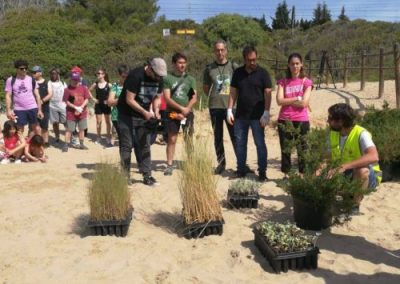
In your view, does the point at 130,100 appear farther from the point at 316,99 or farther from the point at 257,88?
the point at 316,99

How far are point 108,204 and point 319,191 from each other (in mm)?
1764

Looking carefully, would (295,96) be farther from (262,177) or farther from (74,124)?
(74,124)

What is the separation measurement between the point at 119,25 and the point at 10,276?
1301 inches

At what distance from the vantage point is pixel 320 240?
3.88m

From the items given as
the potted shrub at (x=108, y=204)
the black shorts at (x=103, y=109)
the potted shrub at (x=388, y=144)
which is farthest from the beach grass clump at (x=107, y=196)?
the black shorts at (x=103, y=109)

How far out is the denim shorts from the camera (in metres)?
7.53

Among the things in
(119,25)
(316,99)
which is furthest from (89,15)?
(316,99)

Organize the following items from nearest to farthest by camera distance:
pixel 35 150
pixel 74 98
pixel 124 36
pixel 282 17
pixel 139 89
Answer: pixel 139 89 → pixel 35 150 → pixel 74 98 → pixel 124 36 → pixel 282 17

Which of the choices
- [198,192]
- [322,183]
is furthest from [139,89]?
[322,183]

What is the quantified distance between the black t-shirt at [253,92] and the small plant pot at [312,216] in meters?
1.62

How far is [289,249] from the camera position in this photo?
3.36 m

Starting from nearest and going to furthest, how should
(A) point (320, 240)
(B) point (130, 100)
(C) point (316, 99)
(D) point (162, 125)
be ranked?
(A) point (320, 240) < (B) point (130, 100) < (D) point (162, 125) < (C) point (316, 99)

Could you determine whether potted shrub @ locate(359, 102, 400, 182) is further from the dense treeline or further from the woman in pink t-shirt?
the dense treeline

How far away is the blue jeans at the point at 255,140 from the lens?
5.51 meters
